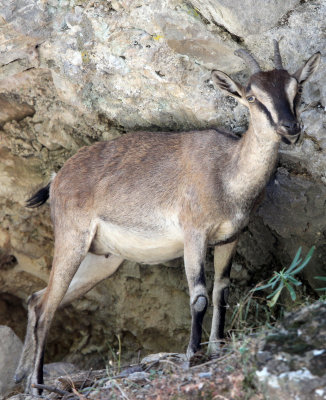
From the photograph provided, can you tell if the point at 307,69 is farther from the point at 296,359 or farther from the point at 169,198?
the point at 296,359

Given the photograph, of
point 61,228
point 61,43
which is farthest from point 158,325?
point 61,43

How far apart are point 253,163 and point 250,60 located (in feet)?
2.69

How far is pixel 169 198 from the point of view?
18.9 feet

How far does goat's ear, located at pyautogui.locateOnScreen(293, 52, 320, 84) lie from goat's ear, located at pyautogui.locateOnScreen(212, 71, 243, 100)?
1.53 feet

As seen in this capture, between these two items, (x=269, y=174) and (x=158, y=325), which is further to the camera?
(x=158, y=325)

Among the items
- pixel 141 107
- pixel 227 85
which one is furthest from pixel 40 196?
pixel 227 85

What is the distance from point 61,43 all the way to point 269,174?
2.34m

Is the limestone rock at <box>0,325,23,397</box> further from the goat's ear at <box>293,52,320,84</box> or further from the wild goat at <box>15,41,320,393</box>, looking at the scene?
the goat's ear at <box>293,52,320,84</box>

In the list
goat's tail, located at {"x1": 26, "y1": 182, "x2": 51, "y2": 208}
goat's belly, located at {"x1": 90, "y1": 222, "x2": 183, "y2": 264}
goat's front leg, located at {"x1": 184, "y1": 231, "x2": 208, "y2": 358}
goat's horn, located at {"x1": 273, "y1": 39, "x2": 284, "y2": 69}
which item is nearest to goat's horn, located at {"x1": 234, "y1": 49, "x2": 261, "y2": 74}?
goat's horn, located at {"x1": 273, "y1": 39, "x2": 284, "y2": 69}

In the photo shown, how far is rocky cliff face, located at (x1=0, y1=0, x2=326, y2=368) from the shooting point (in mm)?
5461

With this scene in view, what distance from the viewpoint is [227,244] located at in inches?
231

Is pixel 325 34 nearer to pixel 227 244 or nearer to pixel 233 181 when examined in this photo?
pixel 233 181

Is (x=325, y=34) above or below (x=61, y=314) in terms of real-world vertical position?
above

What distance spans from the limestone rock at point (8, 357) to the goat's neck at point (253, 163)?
2.98m
